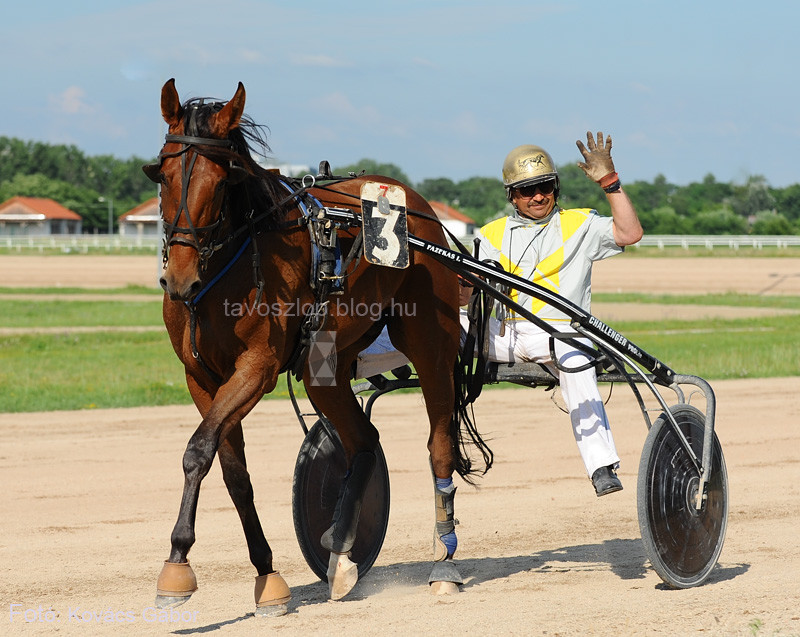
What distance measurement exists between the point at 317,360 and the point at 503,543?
177 centimetres

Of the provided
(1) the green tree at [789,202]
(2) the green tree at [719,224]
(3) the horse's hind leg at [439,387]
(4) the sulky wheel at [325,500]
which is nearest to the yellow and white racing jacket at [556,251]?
(3) the horse's hind leg at [439,387]

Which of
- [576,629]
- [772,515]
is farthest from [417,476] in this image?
[576,629]

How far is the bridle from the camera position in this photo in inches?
145

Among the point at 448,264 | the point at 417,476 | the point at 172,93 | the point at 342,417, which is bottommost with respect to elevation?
the point at 417,476

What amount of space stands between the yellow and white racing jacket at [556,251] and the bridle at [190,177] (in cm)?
164

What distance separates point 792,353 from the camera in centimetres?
1505

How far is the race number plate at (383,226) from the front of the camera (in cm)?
445

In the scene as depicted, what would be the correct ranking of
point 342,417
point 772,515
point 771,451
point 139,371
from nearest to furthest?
1. point 342,417
2. point 772,515
3. point 771,451
4. point 139,371

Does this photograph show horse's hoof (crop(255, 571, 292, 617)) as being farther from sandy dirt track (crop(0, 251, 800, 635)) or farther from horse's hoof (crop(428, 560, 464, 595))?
horse's hoof (crop(428, 560, 464, 595))

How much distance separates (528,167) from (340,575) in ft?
6.40

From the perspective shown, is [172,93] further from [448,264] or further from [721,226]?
[721,226]

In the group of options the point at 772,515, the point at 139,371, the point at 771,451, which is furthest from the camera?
the point at 139,371

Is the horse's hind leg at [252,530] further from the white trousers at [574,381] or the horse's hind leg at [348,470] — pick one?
the white trousers at [574,381]

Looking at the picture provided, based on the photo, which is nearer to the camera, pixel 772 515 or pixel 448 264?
pixel 448 264
